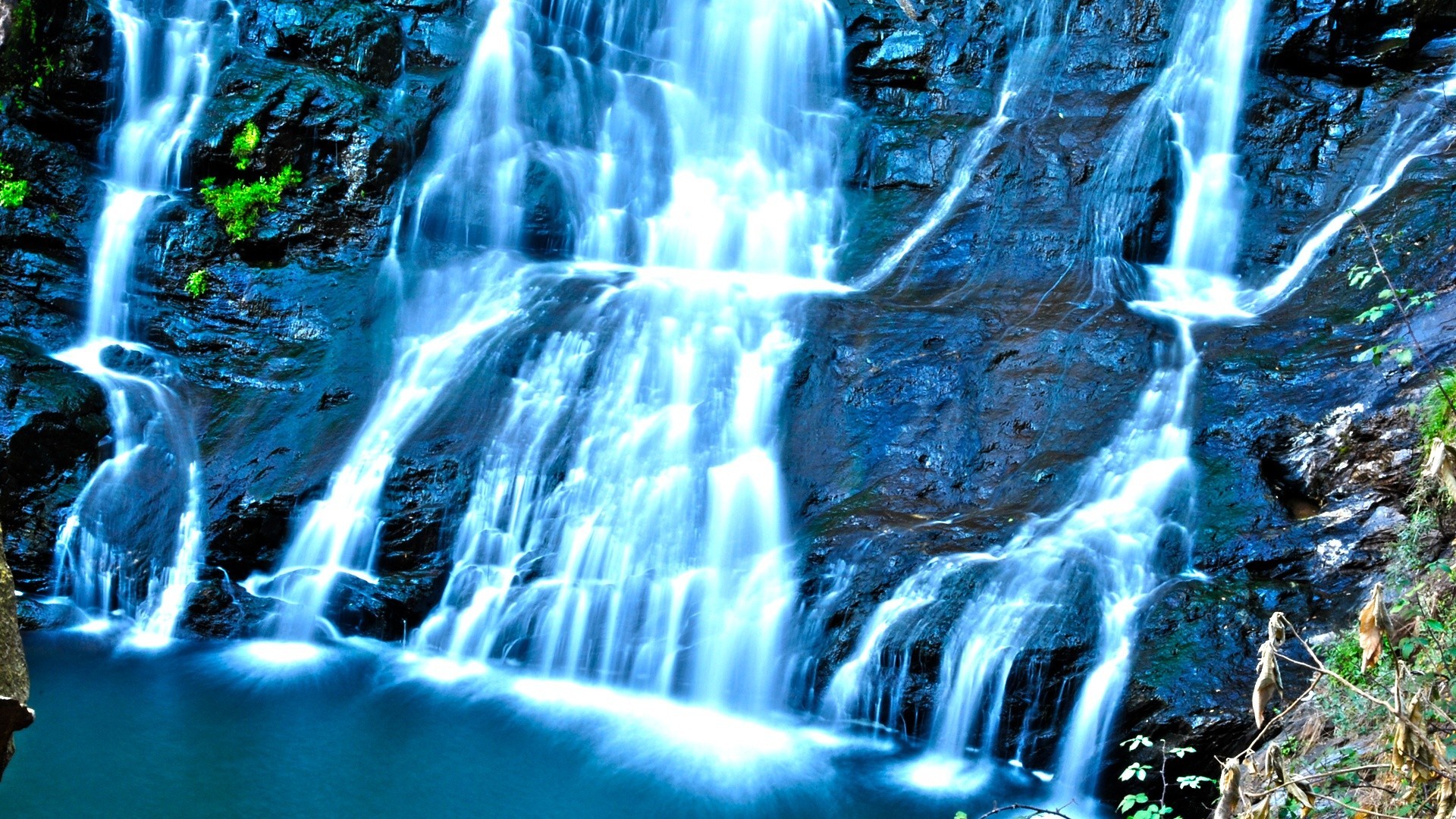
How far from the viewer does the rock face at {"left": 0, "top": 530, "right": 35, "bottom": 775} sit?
3939 millimetres

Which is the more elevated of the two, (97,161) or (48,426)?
(97,161)

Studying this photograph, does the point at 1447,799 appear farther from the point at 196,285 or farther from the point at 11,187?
the point at 11,187

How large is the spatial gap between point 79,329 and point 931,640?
29.8 ft

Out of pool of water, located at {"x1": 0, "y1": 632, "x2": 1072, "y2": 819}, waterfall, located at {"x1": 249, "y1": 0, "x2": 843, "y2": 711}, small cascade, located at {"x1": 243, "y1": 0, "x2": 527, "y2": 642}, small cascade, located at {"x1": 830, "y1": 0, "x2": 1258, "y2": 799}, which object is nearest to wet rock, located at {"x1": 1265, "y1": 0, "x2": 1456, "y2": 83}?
small cascade, located at {"x1": 830, "y1": 0, "x2": 1258, "y2": 799}

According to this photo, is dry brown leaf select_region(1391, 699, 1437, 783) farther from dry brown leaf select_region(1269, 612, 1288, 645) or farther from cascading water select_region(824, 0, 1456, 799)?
cascading water select_region(824, 0, 1456, 799)

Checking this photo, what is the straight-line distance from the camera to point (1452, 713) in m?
4.68

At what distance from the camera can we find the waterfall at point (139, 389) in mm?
10227

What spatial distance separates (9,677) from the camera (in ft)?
13.0

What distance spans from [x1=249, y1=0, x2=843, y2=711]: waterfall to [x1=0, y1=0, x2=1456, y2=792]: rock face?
0.30m

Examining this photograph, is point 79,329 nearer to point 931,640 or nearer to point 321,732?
point 321,732

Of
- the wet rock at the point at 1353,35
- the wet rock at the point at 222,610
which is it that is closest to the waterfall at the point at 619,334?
the wet rock at the point at 222,610

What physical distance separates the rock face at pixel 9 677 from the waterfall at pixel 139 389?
6287mm

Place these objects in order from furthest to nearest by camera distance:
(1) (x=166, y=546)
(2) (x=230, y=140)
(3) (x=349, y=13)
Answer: (3) (x=349, y=13) < (2) (x=230, y=140) < (1) (x=166, y=546)

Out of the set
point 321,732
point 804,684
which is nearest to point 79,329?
point 321,732
